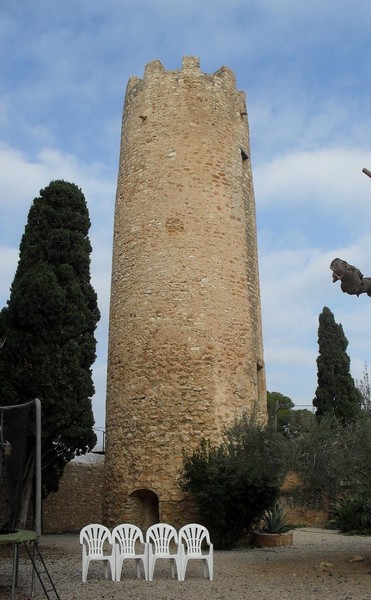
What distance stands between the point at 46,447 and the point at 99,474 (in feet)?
20.4

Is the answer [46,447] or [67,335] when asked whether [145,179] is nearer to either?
[67,335]

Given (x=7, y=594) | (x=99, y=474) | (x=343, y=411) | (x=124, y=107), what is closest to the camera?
(x=7, y=594)

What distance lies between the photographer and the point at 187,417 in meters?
13.0

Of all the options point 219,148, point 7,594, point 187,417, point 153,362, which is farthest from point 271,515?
point 219,148

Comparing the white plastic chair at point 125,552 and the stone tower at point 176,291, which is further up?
the stone tower at point 176,291

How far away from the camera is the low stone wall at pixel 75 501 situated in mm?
17172

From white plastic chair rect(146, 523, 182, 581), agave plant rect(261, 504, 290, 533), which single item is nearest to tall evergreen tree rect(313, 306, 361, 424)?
agave plant rect(261, 504, 290, 533)

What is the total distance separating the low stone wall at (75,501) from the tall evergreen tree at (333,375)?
332 inches

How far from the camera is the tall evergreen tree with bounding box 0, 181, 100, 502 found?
12.3 metres

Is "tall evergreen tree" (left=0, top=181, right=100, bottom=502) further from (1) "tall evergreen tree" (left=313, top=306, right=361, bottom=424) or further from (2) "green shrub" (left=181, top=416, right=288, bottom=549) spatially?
(1) "tall evergreen tree" (left=313, top=306, right=361, bottom=424)

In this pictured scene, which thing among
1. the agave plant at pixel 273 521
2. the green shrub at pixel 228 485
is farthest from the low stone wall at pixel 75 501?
the green shrub at pixel 228 485

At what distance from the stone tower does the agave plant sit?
2000 millimetres

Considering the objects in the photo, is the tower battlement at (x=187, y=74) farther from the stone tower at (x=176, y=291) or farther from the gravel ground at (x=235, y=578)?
the gravel ground at (x=235, y=578)

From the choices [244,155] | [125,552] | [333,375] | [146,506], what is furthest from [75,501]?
[244,155]
